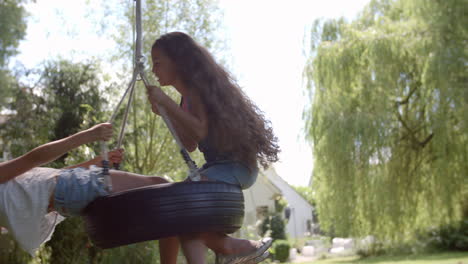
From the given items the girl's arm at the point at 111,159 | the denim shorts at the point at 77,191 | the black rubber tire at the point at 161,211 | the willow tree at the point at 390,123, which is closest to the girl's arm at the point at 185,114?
the black rubber tire at the point at 161,211

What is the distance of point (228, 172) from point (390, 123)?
941 cm

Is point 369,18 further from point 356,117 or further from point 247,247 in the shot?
point 247,247

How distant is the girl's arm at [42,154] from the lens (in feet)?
5.86

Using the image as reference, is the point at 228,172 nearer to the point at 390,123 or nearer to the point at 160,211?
the point at 160,211

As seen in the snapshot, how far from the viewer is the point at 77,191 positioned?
5.79 feet

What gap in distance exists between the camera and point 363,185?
10828 millimetres

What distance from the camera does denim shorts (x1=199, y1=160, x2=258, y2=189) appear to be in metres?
1.87

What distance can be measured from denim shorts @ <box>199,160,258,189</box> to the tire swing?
0.25 feet

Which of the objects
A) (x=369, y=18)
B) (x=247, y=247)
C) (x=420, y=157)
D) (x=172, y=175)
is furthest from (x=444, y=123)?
(x=247, y=247)

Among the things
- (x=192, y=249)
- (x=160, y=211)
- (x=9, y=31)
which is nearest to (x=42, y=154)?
(x=160, y=211)

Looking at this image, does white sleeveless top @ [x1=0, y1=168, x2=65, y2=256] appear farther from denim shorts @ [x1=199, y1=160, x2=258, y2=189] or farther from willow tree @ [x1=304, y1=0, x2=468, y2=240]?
willow tree @ [x1=304, y1=0, x2=468, y2=240]

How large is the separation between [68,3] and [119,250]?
16.9 ft

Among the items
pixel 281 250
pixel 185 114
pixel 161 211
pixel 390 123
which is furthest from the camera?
pixel 281 250

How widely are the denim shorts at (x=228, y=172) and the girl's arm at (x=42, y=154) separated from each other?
0.38 m
